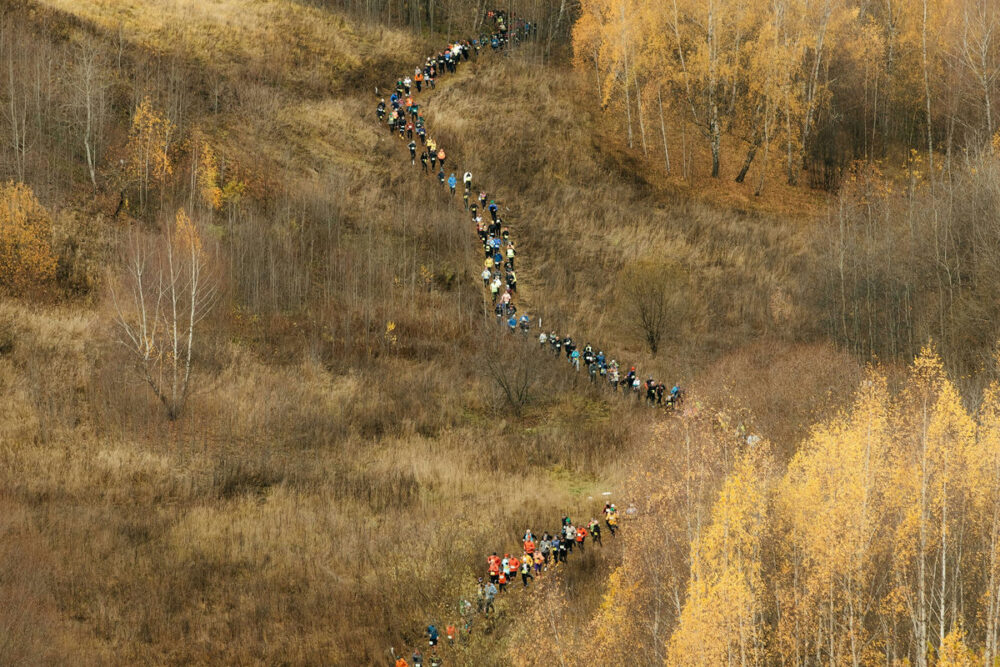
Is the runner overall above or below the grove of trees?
below

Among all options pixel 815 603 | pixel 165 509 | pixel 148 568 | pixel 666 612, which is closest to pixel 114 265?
pixel 165 509

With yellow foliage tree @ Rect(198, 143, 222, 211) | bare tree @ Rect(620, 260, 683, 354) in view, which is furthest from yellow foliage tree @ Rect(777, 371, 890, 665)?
yellow foliage tree @ Rect(198, 143, 222, 211)

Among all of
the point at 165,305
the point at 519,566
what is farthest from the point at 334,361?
the point at 519,566

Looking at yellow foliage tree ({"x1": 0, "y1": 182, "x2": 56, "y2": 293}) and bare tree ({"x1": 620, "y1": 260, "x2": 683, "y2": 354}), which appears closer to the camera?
yellow foliage tree ({"x1": 0, "y1": 182, "x2": 56, "y2": 293})

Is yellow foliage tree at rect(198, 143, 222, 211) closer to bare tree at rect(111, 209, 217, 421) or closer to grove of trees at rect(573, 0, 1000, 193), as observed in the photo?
bare tree at rect(111, 209, 217, 421)

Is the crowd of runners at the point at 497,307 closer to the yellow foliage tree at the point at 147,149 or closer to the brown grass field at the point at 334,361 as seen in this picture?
the brown grass field at the point at 334,361

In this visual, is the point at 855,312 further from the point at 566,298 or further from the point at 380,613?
the point at 380,613

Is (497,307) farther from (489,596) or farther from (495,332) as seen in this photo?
(489,596)
